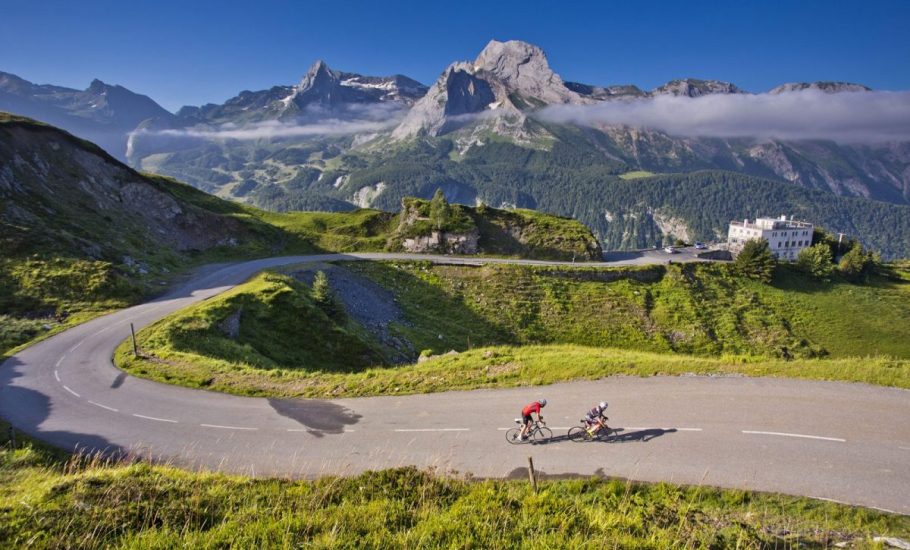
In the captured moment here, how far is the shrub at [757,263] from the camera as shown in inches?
2662

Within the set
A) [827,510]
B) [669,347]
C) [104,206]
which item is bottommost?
[669,347]

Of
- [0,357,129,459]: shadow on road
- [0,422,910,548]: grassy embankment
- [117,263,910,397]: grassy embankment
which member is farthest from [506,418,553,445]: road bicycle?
[0,357,129,459]: shadow on road

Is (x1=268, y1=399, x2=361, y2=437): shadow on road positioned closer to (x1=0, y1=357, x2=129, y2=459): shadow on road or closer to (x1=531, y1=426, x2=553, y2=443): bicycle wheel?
(x1=0, y1=357, x2=129, y2=459): shadow on road

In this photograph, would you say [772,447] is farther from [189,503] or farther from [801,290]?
[801,290]

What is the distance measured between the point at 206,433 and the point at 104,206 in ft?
181

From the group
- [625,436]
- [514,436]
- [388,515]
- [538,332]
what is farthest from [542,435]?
[538,332]

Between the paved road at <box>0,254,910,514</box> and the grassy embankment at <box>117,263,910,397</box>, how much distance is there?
1.64 m

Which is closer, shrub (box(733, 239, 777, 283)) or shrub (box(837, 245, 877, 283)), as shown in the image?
shrub (box(733, 239, 777, 283))

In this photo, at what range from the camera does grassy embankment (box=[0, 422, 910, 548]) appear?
7.69 metres

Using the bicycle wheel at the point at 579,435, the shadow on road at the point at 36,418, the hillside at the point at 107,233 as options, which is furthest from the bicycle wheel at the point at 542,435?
the hillside at the point at 107,233

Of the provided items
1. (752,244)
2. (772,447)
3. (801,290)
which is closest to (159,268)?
(772,447)

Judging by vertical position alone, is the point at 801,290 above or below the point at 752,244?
below

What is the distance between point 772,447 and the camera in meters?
14.9

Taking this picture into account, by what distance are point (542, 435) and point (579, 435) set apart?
1.43 meters
